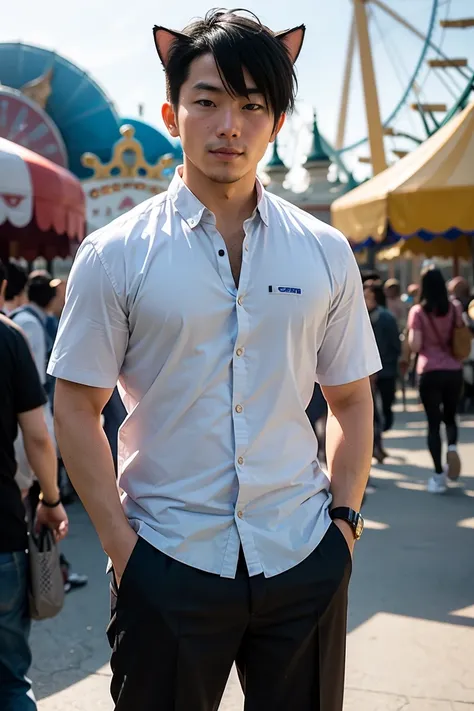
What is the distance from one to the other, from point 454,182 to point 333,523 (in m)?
6.22

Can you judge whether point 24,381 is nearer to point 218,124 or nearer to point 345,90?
point 218,124

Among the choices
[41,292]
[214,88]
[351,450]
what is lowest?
[41,292]

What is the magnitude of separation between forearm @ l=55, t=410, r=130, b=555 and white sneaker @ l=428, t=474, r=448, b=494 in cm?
553

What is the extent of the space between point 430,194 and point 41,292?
3.52 meters

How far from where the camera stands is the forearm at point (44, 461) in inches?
116

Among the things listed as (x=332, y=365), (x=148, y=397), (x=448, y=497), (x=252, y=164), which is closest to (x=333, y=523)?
(x=332, y=365)

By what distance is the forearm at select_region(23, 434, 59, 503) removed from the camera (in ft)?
9.64

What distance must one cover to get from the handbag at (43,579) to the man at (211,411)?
1008 millimetres

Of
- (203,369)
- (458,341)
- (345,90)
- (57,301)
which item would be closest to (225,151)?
(203,369)

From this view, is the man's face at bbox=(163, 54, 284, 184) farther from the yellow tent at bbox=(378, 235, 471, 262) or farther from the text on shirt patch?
the yellow tent at bbox=(378, 235, 471, 262)

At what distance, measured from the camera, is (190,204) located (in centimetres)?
185

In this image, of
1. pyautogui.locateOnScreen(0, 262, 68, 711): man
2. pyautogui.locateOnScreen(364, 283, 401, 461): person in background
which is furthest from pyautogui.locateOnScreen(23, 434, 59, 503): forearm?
pyautogui.locateOnScreen(364, 283, 401, 461): person in background

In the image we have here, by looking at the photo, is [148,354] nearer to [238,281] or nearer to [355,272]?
[238,281]

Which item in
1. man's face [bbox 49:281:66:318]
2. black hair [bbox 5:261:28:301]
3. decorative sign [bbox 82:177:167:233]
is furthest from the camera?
decorative sign [bbox 82:177:167:233]
